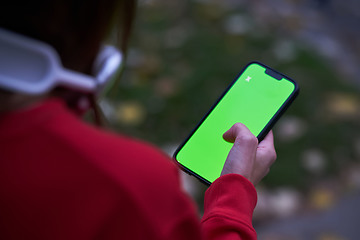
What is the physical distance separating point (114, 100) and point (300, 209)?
102cm

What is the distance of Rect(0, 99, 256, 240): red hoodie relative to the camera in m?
0.53

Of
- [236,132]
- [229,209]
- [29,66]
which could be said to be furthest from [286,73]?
[29,66]

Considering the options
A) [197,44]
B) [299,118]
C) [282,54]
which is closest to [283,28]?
[282,54]

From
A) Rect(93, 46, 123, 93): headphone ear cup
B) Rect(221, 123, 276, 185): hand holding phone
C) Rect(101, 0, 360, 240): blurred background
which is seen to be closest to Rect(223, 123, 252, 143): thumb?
Rect(221, 123, 276, 185): hand holding phone

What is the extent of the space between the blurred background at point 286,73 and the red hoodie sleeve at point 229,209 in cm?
92

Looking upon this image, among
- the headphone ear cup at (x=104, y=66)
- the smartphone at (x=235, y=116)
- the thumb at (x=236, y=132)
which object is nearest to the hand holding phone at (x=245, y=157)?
the thumb at (x=236, y=132)

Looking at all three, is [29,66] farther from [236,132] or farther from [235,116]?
[235,116]

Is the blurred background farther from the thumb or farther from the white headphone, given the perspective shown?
the white headphone

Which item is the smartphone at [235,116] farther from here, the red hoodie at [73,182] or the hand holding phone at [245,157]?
the red hoodie at [73,182]

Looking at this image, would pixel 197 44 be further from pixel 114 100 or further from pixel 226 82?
pixel 114 100

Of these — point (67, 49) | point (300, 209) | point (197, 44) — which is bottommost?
point (300, 209)

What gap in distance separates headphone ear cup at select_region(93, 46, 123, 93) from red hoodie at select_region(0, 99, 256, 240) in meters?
0.10

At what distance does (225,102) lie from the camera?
119cm

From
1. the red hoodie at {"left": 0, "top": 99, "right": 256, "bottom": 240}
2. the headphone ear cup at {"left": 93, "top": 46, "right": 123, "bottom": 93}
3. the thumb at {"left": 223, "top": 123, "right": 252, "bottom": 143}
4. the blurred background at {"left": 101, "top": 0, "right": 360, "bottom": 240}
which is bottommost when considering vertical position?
the blurred background at {"left": 101, "top": 0, "right": 360, "bottom": 240}
